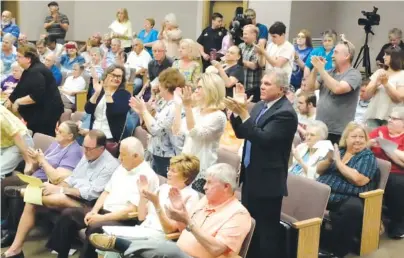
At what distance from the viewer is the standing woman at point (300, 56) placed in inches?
261

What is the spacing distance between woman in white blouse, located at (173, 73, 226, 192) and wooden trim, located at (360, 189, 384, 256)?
1.01 meters

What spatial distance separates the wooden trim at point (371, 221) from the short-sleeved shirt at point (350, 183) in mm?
69

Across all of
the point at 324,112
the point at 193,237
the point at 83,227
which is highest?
the point at 324,112

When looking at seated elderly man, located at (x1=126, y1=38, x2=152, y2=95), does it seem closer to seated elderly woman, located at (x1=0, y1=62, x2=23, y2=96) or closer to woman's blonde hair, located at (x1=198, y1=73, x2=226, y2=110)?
seated elderly woman, located at (x1=0, y1=62, x2=23, y2=96)

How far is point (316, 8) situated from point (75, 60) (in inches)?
148

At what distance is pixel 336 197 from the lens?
3.77m

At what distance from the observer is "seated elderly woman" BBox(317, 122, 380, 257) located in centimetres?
371

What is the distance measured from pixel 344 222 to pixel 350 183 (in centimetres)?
26

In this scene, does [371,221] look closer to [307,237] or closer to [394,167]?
[394,167]

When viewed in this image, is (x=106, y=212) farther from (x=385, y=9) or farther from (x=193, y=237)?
(x=385, y=9)

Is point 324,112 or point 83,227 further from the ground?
point 324,112

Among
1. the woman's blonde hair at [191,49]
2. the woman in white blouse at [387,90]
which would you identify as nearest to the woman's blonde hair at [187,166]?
the woman's blonde hair at [191,49]

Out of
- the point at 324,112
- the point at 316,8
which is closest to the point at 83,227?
the point at 324,112

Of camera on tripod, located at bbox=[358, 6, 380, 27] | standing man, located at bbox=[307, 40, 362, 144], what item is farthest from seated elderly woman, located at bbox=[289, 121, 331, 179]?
camera on tripod, located at bbox=[358, 6, 380, 27]
